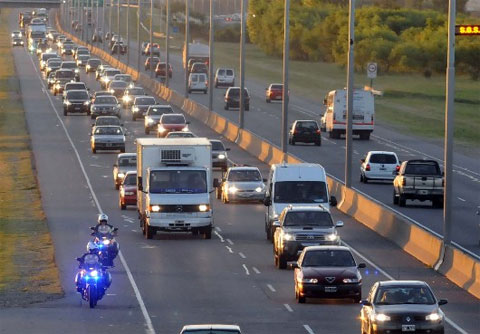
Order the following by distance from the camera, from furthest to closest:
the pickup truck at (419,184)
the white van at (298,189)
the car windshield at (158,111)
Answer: the car windshield at (158,111) < the pickup truck at (419,184) < the white van at (298,189)

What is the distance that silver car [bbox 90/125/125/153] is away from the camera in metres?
76.5

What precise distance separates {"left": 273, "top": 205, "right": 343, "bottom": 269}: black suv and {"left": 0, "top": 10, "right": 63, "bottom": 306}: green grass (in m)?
5.67

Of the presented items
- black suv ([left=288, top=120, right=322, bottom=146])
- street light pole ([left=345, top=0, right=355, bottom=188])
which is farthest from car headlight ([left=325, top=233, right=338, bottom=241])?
black suv ([left=288, top=120, right=322, bottom=146])

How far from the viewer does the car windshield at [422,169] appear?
5581 centimetres

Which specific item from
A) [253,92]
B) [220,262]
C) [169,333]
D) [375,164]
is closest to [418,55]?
[253,92]

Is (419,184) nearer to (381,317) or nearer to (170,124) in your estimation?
(381,317)

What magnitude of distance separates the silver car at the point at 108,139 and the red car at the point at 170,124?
226 inches

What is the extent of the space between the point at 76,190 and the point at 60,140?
2331 cm

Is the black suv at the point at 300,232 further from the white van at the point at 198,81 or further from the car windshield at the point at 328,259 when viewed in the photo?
the white van at the point at 198,81

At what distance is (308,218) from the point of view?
4025 cm

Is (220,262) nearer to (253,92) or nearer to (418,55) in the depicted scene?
(253,92)

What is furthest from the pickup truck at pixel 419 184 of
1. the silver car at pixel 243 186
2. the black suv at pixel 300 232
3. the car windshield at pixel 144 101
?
the car windshield at pixel 144 101

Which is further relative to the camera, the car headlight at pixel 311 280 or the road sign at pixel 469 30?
the road sign at pixel 469 30

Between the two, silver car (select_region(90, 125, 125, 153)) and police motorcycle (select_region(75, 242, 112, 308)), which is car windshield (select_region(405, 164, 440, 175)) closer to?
silver car (select_region(90, 125, 125, 153))
